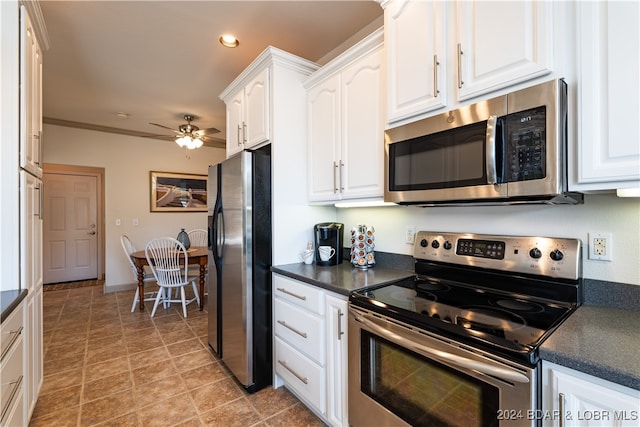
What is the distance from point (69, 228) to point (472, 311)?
6420 mm

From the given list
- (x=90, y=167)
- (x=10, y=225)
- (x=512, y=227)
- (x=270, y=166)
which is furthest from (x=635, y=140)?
(x=90, y=167)

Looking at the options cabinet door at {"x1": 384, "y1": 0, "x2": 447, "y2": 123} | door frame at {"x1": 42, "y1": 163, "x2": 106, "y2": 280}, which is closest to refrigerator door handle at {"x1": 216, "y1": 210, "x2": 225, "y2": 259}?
cabinet door at {"x1": 384, "y1": 0, "x2": 447, "y2": 123}

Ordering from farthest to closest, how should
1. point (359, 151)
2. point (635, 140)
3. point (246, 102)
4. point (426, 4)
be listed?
point (246, 102) < point (359, 151) < point (426, 4) < point (635, 140)

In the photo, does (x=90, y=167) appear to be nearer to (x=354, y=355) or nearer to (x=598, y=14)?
(x=354, y=355)

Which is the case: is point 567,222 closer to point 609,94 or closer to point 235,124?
point 609,94

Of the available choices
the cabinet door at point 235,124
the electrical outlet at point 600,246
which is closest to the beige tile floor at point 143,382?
the electrical outlet at point 600,246

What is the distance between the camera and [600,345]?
0.86 meters

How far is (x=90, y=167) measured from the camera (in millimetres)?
4586

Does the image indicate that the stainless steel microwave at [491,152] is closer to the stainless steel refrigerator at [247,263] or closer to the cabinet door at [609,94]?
the cabinet door at [609,94]

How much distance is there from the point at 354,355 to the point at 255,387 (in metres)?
1.00

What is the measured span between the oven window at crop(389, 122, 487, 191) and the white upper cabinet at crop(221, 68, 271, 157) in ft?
3.51

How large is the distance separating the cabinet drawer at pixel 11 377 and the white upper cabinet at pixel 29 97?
0.91m

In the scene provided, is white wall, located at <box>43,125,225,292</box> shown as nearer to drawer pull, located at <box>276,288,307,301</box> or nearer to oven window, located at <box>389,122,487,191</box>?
drawer pull, located at <box>276,288,307,301</box>

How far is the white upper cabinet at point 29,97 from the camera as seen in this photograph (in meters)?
1.55
